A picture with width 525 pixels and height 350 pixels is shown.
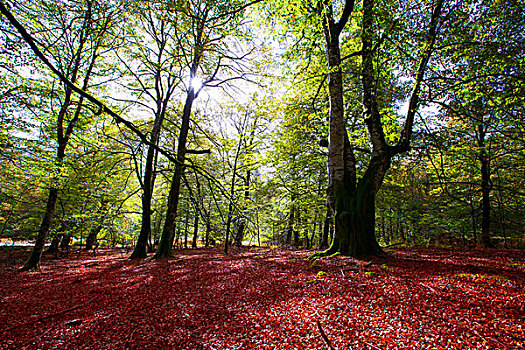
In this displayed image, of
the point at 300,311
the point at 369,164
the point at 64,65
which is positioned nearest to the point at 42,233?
the point at 64,65

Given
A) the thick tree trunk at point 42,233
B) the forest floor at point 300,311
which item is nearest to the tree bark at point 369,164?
the forest floor at point 300,311

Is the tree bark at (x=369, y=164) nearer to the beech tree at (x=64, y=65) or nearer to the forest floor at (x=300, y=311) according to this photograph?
the forest floor at (x=300, y=311)

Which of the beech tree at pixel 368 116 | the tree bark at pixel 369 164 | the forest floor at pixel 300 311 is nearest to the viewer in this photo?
the forest floor at pixel 300 311

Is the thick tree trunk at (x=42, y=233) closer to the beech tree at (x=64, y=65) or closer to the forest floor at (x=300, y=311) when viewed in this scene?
the beech tree at (x=64, y=65)

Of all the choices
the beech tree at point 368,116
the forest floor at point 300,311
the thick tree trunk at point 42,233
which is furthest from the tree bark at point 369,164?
the thick tree trunk at point 42,233

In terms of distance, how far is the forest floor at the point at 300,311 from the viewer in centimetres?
232

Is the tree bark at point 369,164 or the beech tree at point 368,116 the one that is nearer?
the beech tree at point 368,116

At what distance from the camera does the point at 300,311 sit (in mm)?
3098

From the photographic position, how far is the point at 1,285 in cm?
643

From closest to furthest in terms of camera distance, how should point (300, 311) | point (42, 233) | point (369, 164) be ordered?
point (300, 311) → point (369, 164) → point (42, 233)

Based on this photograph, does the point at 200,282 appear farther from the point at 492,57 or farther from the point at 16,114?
the point at 16,114

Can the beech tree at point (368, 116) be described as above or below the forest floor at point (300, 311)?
above

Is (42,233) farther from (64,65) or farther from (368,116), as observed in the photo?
(368,116)

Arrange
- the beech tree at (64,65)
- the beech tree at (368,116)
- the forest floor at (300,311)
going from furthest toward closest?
the beech tree at (64,65) < the beech tree at (368,116) < the forest floor at (300,311)
